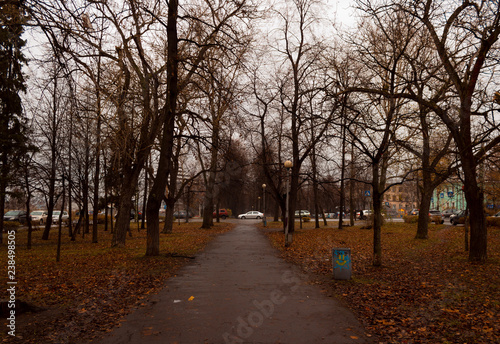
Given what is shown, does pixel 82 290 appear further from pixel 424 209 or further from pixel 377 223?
pixel 424 209

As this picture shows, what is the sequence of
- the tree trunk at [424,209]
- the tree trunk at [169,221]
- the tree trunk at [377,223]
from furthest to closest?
the tree trunk at [169,221], the tree trunk at [424,209], the tree trunk at [377,223]

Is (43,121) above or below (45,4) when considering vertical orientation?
above

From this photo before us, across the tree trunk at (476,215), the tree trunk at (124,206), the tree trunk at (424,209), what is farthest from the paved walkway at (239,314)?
the tree trunk at (424,209)

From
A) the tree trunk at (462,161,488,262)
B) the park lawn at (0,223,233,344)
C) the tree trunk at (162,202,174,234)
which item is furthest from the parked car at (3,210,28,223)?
the tree trunk at (462,161,488,262)

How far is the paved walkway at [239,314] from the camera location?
202 inches

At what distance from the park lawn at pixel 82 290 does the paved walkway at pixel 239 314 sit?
0.51 meters

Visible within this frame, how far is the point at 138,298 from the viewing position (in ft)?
24.5

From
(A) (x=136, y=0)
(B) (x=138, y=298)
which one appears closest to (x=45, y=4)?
(A) (x=136, y=0)

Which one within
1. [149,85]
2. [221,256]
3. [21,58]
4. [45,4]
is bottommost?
[221,256]

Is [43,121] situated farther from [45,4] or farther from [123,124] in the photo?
[45,4]

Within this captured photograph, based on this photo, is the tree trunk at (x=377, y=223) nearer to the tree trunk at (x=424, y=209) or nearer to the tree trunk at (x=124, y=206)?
the tree trunk at (x=424, y=209)

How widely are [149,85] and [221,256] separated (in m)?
7.26

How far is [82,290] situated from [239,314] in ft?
13.2

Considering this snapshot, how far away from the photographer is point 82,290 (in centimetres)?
805
